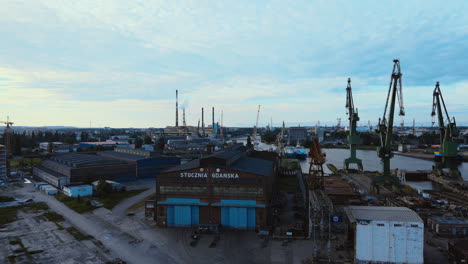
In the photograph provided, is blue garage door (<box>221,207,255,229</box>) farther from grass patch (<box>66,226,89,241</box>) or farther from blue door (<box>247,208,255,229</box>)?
grass patch (<box>66,226,89,241</box>)

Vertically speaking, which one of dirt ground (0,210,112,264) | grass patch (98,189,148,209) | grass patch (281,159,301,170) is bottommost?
dirt ground (0,210,112,264)

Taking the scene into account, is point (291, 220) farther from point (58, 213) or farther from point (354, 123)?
point (354, 123)

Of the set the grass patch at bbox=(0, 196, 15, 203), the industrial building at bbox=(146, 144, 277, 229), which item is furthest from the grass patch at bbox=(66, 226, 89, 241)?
the grass patch at bbox=(0, 196, 15, 203)

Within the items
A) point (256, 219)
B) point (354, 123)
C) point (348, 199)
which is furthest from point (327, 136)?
point (256, 219)

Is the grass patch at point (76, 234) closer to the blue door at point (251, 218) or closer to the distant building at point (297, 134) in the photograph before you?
the blue door at point (251, 218)

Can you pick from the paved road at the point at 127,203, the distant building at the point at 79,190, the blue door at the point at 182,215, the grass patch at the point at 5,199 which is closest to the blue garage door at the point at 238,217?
the blue door at the point at 182,215

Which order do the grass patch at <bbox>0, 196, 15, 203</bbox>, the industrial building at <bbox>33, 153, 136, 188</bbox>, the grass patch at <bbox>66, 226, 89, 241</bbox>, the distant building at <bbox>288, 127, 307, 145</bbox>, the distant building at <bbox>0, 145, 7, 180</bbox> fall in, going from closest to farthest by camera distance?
1. the grass patch at <bbox>66, 226, 89, 241</bbox>
2. the grass patch at <bbox>0, 196, 15, 203</bbox>
3. the industrial building at <bbox>33, 153, 136, 188</bbox>
4. the distant building at <bbox>0, 145, 7, 180</bbox>
5. the distant building at <bbox>288, 127, 307, 145</bbox>
